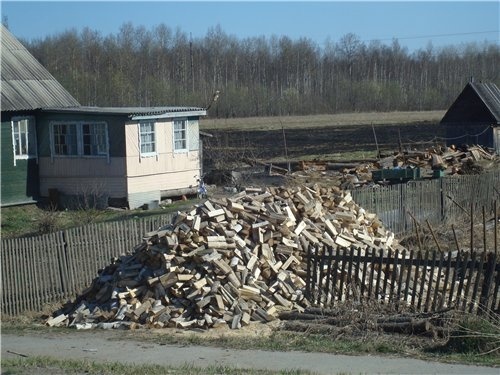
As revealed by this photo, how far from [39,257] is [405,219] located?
10330 millimetres

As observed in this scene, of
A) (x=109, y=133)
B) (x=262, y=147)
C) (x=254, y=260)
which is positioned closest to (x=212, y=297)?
(x=254, y=260)

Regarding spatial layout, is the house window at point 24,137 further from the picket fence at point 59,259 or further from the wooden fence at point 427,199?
the wooden fence at point 427,199

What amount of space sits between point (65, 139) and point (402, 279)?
18.2 metres

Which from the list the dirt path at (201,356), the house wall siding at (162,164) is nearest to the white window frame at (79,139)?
the house wall siding at (162,164)

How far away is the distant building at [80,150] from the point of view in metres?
28.8

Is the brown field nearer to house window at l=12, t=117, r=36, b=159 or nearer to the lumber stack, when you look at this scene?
house window at l=12, t=117, r=36, b=159

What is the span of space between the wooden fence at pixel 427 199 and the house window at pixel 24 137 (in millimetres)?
12813

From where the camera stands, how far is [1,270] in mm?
16188

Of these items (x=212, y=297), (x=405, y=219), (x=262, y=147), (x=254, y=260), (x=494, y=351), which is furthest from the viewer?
(x=262, y=147)

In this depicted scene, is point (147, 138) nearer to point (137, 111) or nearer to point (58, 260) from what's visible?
point (137, 111)

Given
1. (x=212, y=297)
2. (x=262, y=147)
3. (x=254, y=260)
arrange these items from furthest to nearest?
(x=262, y=147) → (x=254, y=260) → (x=212, y=297)

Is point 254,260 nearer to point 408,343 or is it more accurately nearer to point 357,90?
point 408,343

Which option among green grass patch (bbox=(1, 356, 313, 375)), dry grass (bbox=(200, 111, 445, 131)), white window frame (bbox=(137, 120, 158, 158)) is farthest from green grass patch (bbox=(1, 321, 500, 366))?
dry grass (bbox=(200, 111, 445, 131))

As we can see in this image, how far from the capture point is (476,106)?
36875 millimetres
